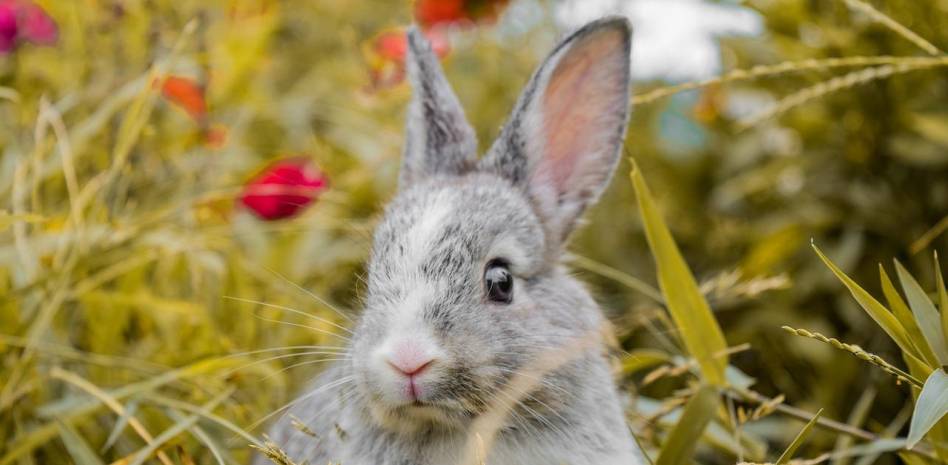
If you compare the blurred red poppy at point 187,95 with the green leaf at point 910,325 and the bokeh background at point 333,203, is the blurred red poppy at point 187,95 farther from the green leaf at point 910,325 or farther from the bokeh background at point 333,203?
the green leaf at point 910,325

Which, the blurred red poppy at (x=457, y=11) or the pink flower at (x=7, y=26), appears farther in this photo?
the blurred red poppy at (x=457, y=11)

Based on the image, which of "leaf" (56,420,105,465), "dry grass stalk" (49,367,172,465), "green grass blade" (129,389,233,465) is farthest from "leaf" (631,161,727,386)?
"leaf" (56,420,105,465)

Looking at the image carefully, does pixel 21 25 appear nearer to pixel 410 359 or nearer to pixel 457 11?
pixel 457 11

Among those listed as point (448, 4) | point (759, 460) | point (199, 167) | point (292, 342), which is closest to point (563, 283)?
point (759, 460)

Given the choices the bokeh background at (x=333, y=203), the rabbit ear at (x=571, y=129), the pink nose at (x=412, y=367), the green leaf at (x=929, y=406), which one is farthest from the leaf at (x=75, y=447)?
the green leaf at (x=929, y=406)

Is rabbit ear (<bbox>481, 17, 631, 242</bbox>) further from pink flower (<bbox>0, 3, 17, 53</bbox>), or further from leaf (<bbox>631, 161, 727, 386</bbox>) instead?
pink flower (<bbox>0, 3, 17, 53</bbox>)

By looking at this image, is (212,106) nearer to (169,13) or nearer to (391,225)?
(169,13)

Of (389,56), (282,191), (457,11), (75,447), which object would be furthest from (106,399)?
(457,11)
